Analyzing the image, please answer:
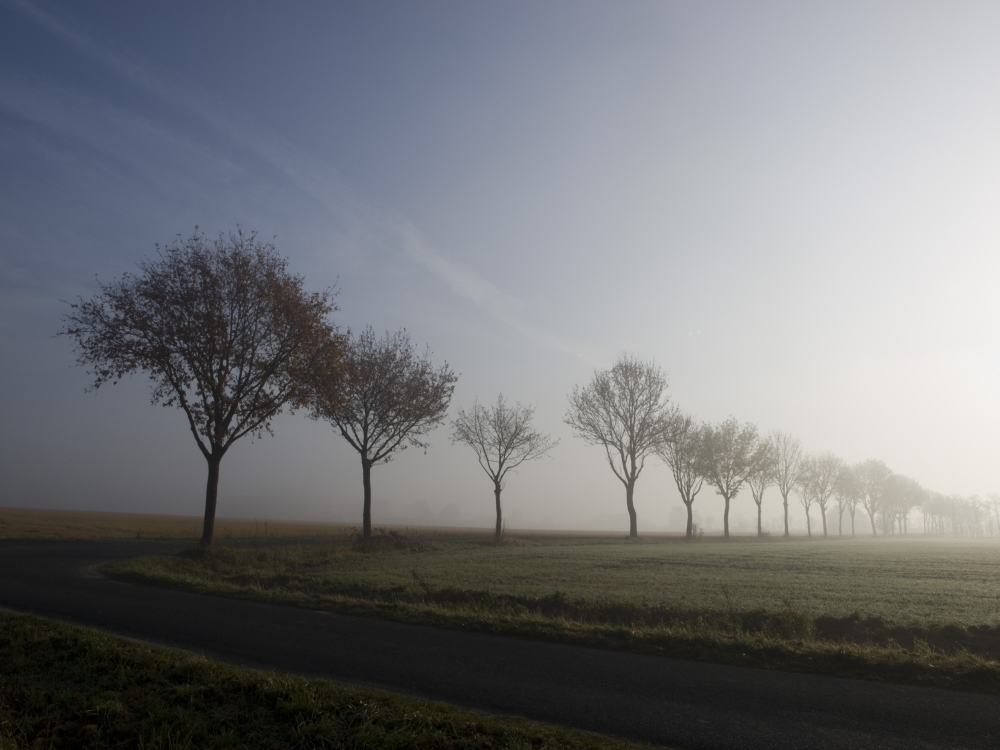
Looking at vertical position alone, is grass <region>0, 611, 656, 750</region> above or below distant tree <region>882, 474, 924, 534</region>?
above

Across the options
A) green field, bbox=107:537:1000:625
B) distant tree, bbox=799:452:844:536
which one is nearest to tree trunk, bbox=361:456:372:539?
green field, bbox=107:537:1000:625

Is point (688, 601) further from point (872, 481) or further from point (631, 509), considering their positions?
point (872, 481)

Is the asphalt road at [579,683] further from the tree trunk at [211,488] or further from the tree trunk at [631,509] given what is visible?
Answer: the tree trunk at [631,509]

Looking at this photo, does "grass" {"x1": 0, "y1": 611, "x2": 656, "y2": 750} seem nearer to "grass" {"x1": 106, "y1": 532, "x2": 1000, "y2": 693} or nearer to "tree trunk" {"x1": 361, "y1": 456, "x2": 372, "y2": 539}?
"grass" {"x1": 106, "y1": 532, "x2": 1000, "y2": 693}

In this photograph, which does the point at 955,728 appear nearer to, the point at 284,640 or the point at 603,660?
the point at 603,660

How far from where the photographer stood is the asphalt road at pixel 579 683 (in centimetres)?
657

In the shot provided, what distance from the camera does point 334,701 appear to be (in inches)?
254

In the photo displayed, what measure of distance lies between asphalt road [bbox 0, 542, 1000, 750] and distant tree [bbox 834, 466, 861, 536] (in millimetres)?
116667

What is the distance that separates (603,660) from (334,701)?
15.7 ft

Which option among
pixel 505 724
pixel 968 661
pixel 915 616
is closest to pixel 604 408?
pixel 915 616

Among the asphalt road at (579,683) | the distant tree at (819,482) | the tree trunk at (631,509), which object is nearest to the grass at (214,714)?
the asphalt road at (579,683)

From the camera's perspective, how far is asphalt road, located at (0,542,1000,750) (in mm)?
6574

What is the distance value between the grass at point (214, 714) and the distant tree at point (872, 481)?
137 meters

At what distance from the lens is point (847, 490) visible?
115250 mm
